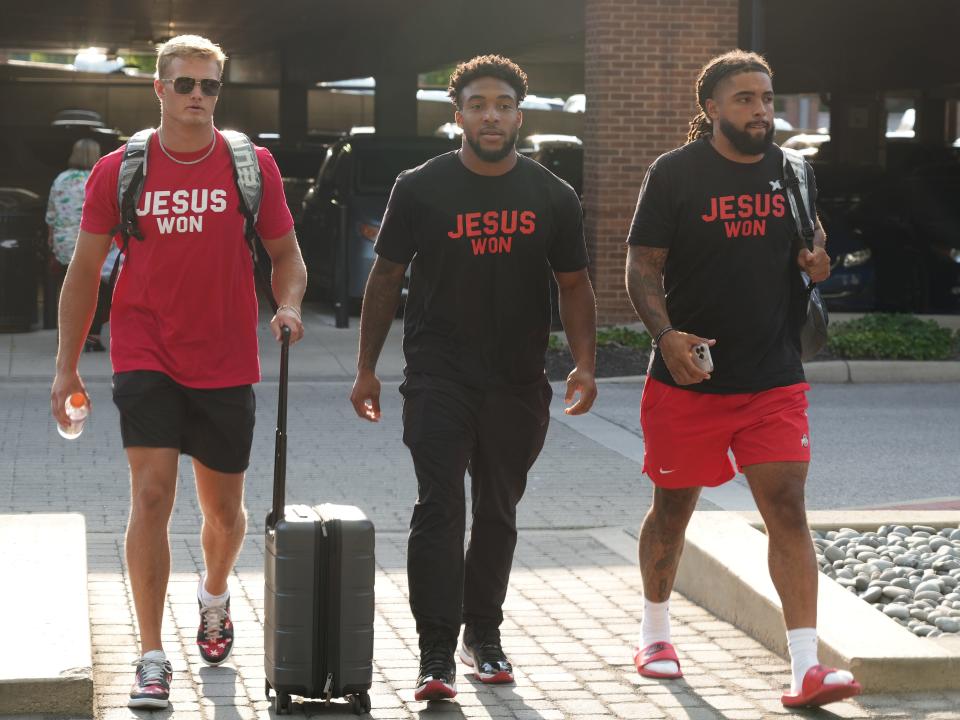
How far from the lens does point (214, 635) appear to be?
18.5 ft

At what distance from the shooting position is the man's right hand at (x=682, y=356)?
522 cm

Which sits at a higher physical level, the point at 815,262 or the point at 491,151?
the point at 491,151

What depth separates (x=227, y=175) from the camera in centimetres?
527

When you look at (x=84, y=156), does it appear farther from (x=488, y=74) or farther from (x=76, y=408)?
(x=488, y=74)

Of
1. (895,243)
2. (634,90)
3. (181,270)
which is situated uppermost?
(634,90)

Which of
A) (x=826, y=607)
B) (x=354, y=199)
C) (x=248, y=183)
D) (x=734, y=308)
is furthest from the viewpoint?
(x=354, y=199)

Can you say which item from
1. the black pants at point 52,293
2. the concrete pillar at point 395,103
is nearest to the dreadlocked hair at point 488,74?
the black pants at point 52,293

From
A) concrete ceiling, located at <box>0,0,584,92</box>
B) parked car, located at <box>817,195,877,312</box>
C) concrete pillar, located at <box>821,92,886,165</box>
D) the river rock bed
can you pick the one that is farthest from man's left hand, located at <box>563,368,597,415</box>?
concrete pillar, located at <box>821,92,886,165</box>

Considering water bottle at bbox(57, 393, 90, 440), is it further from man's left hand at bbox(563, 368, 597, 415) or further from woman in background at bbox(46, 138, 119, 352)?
woman in background at bbox(46, 138, 119, 352)

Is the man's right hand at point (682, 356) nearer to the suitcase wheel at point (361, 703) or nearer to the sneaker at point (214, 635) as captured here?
the suitcase wheel at point (361, 703)

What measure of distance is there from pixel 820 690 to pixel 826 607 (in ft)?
2.52

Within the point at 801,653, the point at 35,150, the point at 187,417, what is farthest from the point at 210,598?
the point at 35,150

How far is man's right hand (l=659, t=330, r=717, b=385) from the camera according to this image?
522 centimetres

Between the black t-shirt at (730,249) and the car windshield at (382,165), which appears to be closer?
the black t-shirt at (730,249)
